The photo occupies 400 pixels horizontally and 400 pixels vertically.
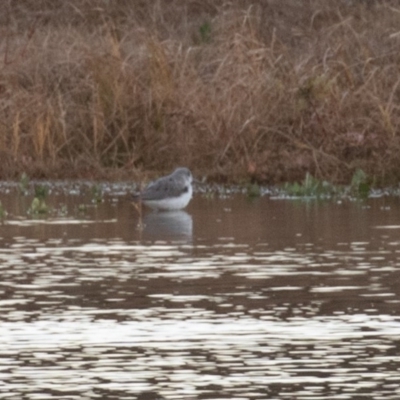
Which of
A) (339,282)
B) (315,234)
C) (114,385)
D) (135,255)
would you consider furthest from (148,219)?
(114,385)

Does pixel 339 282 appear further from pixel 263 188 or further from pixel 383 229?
pixel 263 188

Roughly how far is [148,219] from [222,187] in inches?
146

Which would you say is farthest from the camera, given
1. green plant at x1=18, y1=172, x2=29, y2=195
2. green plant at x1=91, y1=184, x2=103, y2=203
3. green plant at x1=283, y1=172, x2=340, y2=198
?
green plant at x1=18, y1=172, x2=29, y2=195

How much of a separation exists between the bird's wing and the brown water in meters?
0.67

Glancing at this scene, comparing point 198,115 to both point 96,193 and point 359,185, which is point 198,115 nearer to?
point 96,193

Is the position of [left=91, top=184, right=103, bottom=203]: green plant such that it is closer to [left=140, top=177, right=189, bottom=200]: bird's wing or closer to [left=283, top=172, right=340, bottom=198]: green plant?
[left=140, top=177, right=189, bottom=200]: bird's wing

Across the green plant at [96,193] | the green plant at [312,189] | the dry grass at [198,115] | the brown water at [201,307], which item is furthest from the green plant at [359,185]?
the green plant at [96,193]

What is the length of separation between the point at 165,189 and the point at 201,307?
688cm

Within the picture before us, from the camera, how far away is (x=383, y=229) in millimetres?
14031

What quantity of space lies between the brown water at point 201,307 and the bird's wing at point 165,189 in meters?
0.67

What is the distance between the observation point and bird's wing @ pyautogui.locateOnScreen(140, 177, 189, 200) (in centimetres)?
1627

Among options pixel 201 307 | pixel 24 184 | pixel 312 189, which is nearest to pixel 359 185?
pixel 312 189

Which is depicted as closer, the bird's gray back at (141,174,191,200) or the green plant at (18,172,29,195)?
the bird's gray back at (141,174,191,200)

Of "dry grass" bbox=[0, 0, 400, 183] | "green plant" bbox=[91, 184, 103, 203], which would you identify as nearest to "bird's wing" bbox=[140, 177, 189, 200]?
"green plant" bbox=[91, 184, 103, 203]
